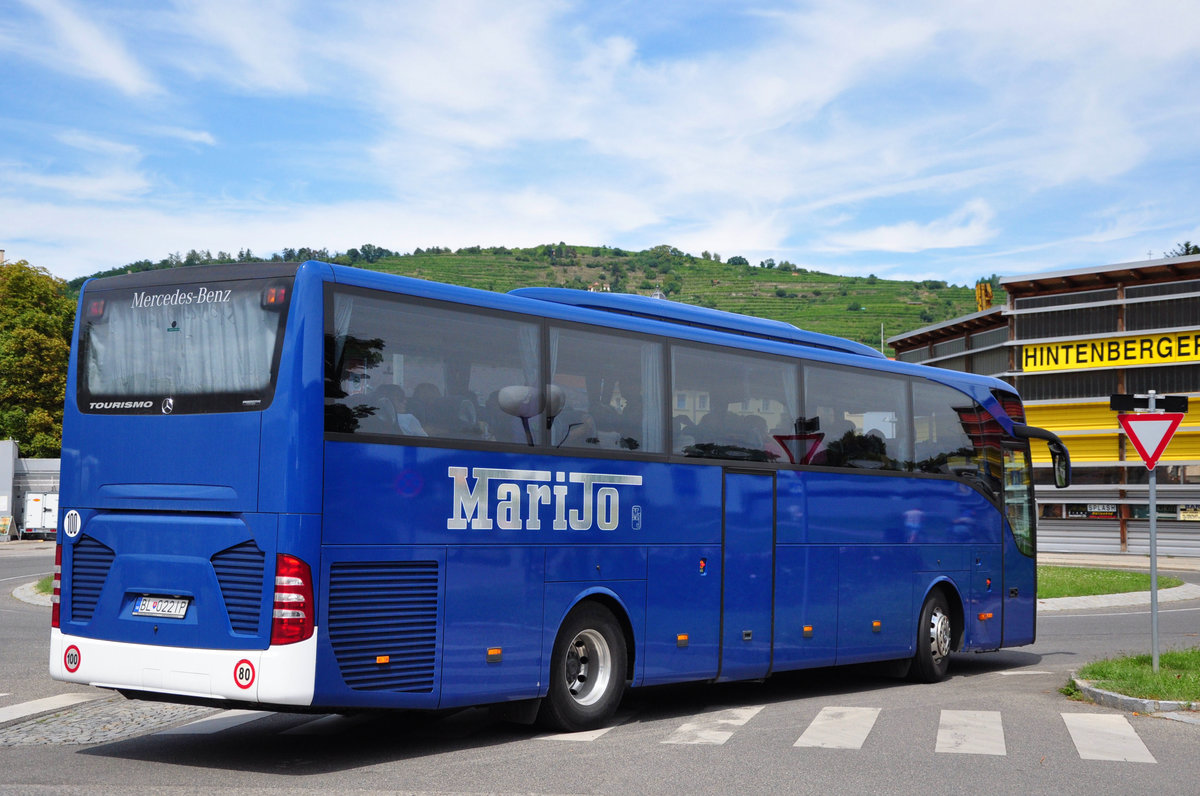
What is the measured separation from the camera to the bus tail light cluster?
26.0 ft

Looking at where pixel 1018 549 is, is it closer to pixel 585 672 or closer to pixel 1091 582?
pixel 585 672

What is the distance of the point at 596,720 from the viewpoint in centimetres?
1008

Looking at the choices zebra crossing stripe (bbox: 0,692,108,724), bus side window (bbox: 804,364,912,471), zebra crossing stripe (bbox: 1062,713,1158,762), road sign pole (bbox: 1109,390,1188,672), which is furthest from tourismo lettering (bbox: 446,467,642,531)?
road sign pole (bbox: 1109,390,1188,672)

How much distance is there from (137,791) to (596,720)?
3744 mm

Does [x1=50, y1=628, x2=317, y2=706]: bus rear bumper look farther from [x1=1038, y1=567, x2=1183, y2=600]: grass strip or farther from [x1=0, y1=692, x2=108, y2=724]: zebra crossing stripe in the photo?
[x1=1038, y1=567, x2=1183, y2=600]: grass strip

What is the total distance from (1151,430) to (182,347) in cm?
983

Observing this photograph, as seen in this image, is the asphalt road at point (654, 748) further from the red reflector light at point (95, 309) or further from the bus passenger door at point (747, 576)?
the red reflector light at point (95, 309)

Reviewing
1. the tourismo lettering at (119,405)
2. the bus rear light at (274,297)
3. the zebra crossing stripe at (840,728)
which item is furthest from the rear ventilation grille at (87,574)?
the zebra crossing stripe at (840,728)

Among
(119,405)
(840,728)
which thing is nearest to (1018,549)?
(840,728)

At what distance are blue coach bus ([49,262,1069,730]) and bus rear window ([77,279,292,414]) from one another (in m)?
0.02

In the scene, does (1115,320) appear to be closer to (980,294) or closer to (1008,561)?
(980,294)

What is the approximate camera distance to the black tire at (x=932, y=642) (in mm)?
14305

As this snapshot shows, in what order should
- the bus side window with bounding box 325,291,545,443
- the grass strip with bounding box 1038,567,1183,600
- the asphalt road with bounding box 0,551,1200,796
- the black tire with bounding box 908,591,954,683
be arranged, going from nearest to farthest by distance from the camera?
the asphalt road with bounding box 0,551,1200,796 < the bus side window with bounding box 325,291,545,443 < the black tire with bounding box 908,591,954,683 < the grass strip with bounding box 1038,567,1183,600

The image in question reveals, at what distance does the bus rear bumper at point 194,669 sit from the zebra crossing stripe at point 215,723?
1.58 meters
